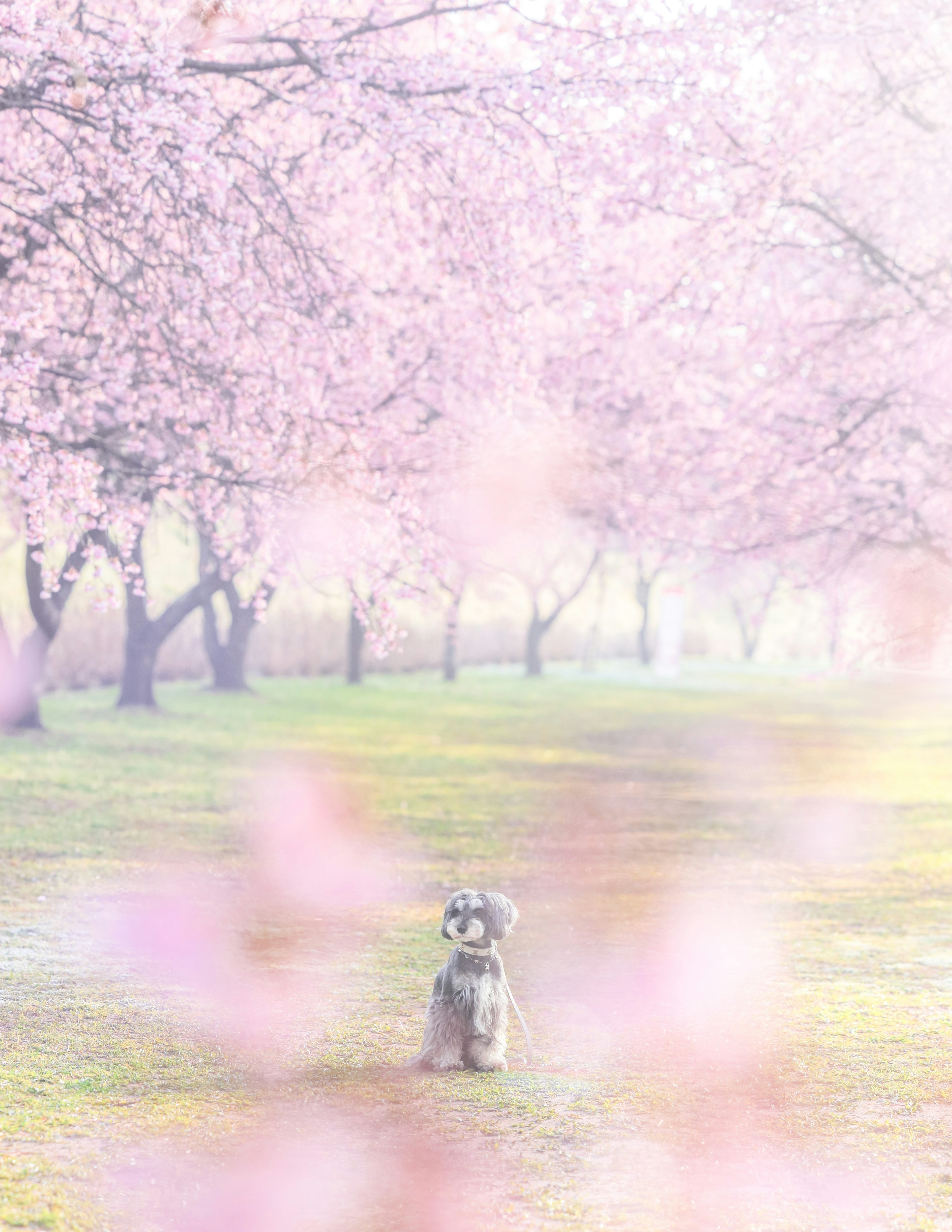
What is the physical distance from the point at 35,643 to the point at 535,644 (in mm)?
29988

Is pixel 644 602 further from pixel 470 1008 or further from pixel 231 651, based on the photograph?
pixel 470 1008

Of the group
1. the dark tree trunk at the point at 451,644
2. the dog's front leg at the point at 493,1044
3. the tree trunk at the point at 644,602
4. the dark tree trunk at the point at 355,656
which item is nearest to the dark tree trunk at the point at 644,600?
the tree trunk at the point at 644,602

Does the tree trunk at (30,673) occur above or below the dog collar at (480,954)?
above

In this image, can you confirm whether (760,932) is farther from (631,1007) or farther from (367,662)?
(367,662)

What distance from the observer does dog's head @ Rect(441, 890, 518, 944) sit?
655cm

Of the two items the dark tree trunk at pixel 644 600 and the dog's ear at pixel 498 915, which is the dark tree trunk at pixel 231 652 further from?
the dog's ear at pixel 498 915

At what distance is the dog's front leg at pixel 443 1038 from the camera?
6.90m

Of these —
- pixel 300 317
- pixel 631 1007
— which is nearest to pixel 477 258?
pixel 300 317

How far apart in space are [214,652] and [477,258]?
23878mm

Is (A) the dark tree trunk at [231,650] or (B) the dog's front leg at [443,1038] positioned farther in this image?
(A) the dark tree trunk at [231,650]

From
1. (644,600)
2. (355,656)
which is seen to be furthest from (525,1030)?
(644,600)

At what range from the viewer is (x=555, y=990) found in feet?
30.6

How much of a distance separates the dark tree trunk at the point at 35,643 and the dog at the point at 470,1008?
1391 cm

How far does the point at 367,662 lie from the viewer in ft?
155
